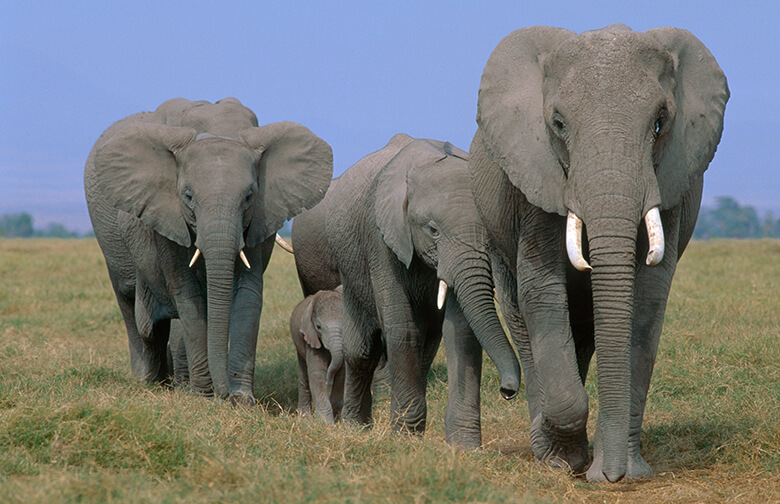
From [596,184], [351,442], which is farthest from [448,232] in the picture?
[596,184]

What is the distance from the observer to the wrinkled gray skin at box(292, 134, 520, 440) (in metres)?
5.46

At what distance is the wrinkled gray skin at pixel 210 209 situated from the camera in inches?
275

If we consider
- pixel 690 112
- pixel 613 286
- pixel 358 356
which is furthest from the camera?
pixel 358 356

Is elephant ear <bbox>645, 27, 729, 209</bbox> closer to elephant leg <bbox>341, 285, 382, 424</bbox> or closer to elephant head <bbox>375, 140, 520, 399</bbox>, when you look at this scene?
elephant head <bbox>375, 140, 520, 399</bbox>

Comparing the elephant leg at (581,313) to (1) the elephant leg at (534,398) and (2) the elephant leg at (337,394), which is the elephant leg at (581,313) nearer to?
(1) the elephant leg at (534,398)

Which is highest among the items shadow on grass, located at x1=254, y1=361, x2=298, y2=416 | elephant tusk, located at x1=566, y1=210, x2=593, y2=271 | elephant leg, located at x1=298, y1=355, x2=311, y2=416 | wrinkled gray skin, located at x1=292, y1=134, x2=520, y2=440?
elephant tusk, located at x1=566, y1=210, x2=593, y2=271

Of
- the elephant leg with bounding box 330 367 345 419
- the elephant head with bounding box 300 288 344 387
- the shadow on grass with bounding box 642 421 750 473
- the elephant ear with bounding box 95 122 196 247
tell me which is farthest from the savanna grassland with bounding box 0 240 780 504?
the elephant ear with bounding box 95 122 196 247

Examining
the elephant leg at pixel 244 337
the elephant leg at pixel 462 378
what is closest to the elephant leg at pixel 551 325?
the elephant leg at pixel 462 378

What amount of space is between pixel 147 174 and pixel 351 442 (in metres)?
3.60

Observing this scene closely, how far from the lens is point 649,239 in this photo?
4172 millimetres

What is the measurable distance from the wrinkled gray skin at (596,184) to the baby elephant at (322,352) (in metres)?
2.81

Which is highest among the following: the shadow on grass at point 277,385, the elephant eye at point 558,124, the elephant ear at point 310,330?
the elephant eye at point 558,124

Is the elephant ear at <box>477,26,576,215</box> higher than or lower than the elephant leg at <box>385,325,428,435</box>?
higher

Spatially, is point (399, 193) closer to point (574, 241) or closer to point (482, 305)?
point (482, 305)
